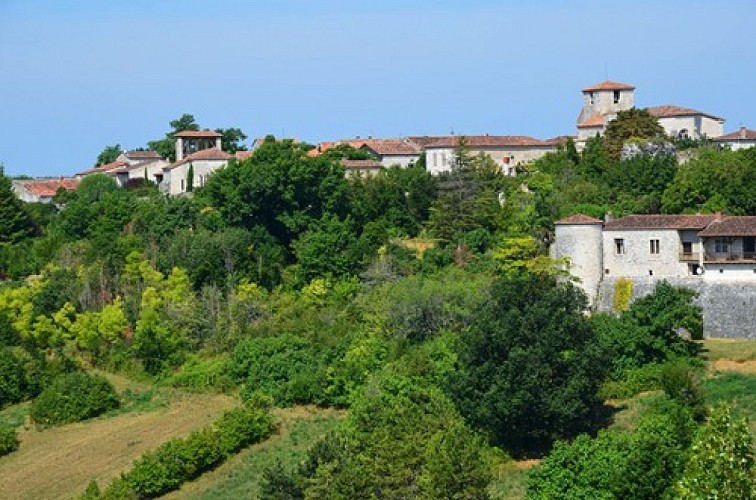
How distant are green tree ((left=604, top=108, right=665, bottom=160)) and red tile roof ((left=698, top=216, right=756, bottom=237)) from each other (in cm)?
1254

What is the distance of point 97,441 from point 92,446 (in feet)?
1.30

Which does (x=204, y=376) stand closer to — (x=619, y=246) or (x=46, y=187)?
(x=619, y=246)

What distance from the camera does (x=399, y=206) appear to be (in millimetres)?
58406

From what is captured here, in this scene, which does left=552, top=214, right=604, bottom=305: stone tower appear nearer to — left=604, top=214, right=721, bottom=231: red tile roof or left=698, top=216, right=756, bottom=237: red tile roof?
left=604, top=214, right=721, bottom=231: red tile roof

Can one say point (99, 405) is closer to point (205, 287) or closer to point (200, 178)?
point (205, 287)

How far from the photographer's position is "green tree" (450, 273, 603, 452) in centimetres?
3978

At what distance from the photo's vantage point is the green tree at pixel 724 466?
25.7 m

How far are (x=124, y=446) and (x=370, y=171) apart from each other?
24102mm

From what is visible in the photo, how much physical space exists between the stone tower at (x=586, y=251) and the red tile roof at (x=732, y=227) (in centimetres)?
337

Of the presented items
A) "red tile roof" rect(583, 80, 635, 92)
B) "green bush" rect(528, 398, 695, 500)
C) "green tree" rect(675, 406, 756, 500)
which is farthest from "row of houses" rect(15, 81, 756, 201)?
"green tree" rect(675, 406, 756, 500)

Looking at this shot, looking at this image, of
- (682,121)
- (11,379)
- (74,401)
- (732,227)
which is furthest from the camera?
(682,121)

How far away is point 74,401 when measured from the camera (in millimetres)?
48562

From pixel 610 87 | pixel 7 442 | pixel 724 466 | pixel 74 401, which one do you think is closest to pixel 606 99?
pixel 610 87

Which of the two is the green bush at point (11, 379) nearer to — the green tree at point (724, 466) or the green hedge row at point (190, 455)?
the green hedge row at point (190, 455)
